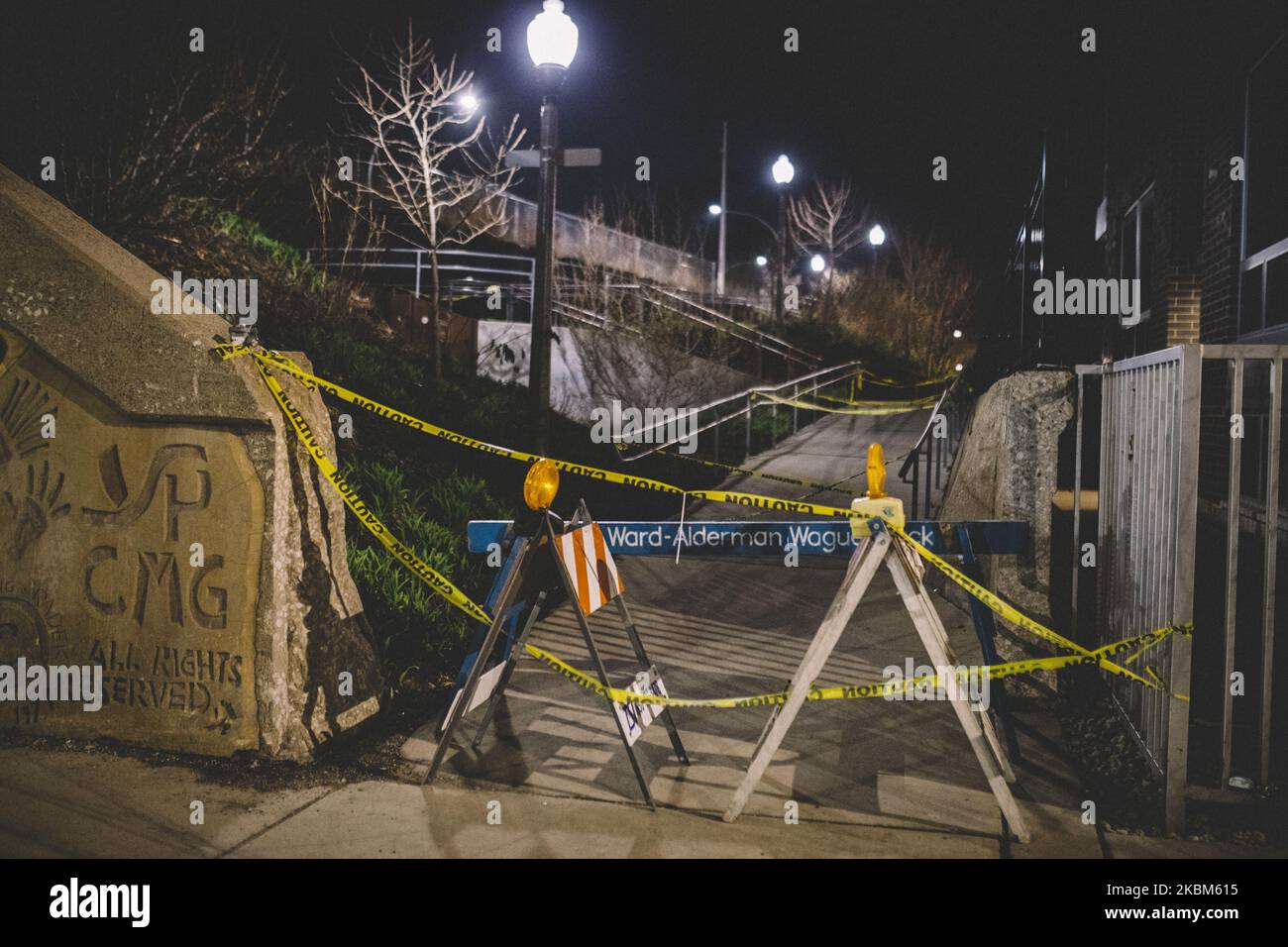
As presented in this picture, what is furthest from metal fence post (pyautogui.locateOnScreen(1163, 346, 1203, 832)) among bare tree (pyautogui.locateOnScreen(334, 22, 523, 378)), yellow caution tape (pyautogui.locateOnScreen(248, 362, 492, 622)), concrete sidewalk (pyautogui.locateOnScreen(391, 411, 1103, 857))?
bare tree (pyautogui.locateOnScreen(334, 22, 523, 378))

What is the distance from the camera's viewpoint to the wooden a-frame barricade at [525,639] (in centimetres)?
444

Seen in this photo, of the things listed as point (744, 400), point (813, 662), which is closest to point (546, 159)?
point (813, 662)

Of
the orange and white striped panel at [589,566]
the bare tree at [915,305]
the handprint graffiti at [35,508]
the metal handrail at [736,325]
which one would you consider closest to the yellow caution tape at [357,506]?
the orange and white striped panel at [589,566]

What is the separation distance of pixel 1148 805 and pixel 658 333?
13087 mm

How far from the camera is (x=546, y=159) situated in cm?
851

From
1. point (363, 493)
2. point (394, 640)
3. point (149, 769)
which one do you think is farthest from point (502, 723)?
point (363, 493)

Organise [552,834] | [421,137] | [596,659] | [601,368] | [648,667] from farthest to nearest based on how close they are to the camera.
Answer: [601,368], [421,137], [648,667], [596,659], [552,834]

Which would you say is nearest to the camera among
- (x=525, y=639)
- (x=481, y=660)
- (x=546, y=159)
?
(x=481, y=660)

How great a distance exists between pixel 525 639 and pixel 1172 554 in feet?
8.91

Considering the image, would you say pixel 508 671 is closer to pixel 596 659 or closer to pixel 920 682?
pixel 596 659

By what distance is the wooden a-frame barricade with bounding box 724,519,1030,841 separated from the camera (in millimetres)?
4098

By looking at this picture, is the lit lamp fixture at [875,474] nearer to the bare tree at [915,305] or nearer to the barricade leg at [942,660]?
the barricade leg at [942,660]

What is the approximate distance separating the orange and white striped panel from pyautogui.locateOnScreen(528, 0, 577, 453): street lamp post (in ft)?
12.3
